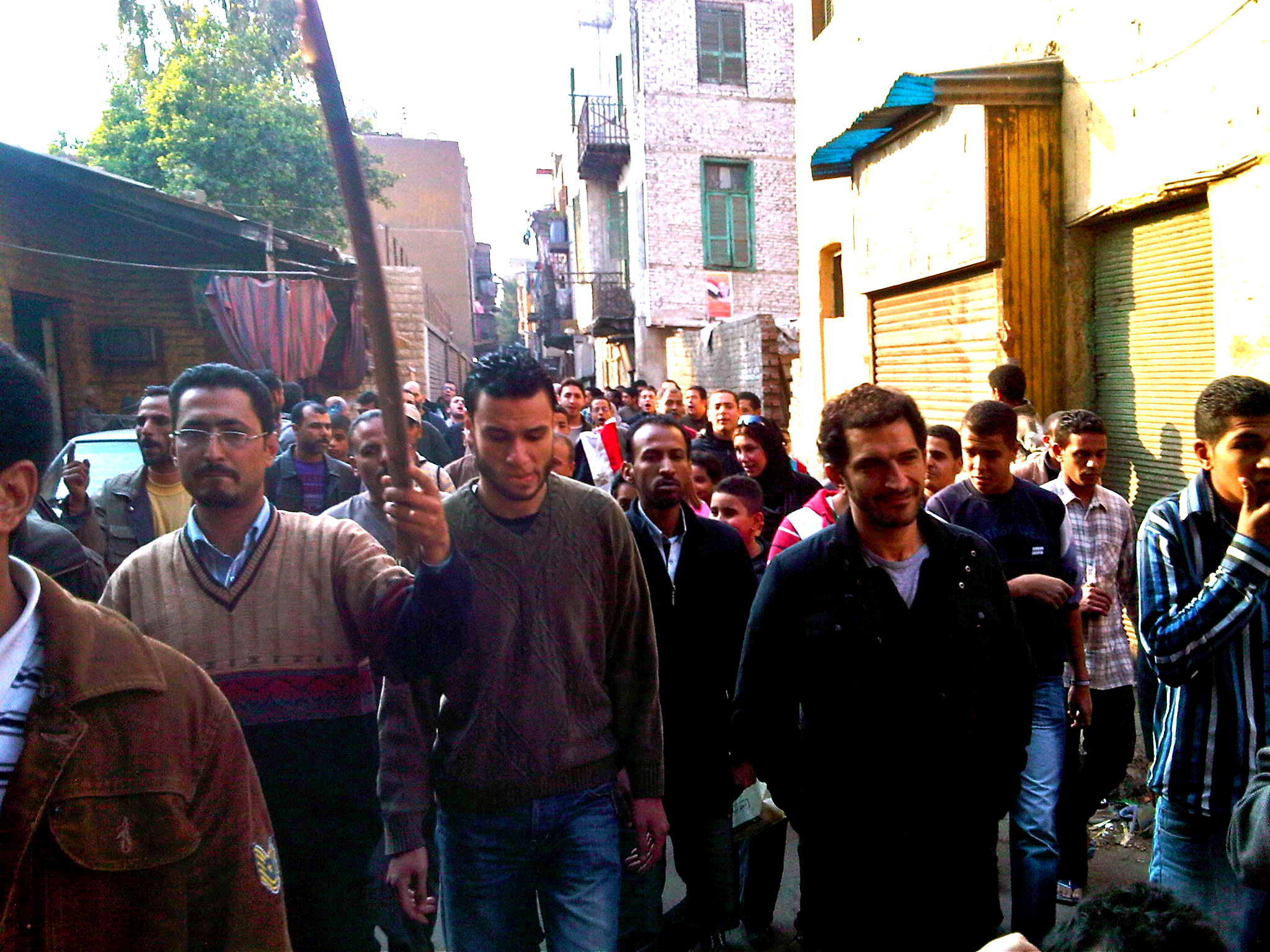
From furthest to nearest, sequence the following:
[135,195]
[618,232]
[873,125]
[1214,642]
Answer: [618,232] < [135,195] < [873,125] < [1214,642]

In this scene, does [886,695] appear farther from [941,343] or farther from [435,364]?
[435,364]

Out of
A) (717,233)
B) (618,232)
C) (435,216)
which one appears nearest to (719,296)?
(717,233)

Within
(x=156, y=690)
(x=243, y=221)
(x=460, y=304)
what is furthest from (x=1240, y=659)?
(x=460, y=304)

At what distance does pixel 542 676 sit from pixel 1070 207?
586 centimetres

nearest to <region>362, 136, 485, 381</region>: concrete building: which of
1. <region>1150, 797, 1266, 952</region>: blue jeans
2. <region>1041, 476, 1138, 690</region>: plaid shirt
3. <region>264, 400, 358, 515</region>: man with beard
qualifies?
<region>264, 400, 358, 515</region>: man with beard

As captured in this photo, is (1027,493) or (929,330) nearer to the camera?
(1027,493)

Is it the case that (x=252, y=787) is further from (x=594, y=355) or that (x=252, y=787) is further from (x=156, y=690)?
(x=594, y=355)

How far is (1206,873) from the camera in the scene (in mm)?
2648

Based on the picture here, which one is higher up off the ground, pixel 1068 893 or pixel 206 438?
pixel 206 438

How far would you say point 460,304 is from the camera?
45.1 metres

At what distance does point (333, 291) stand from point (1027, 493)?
12.5 meters

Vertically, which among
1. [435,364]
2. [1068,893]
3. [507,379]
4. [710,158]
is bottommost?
[1068,893]

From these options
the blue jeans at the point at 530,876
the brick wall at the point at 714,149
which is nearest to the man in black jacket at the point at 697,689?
the blue jeans at the point at 530,876

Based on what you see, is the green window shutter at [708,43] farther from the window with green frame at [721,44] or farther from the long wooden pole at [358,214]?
the long wooden pole at [358,214]
